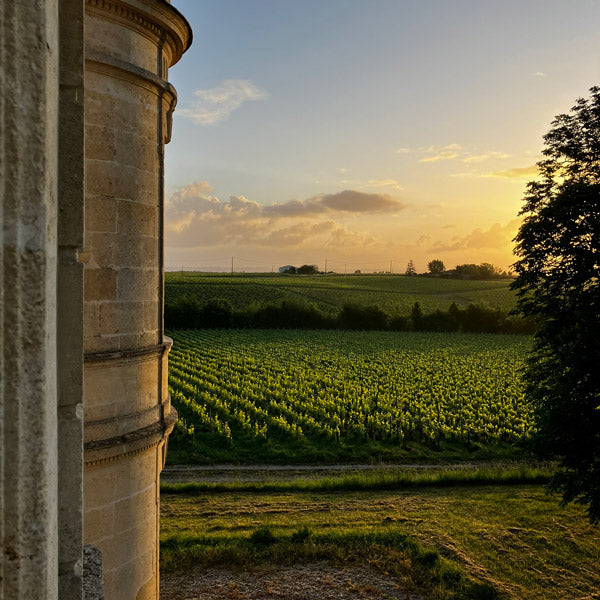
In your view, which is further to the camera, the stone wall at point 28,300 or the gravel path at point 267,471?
the gravel path at point 267,471

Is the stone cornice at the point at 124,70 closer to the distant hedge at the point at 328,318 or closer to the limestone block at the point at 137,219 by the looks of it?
the limestone block at the point at 137,219

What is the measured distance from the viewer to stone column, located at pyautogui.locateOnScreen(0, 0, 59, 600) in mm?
1594

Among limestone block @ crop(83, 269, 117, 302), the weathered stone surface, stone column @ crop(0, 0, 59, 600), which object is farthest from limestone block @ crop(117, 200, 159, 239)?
stone column @ crop(0, 0, 59, 600)

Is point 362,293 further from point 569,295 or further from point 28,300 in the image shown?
point 28,300

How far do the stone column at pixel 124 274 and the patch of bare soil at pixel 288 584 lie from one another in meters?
3.31

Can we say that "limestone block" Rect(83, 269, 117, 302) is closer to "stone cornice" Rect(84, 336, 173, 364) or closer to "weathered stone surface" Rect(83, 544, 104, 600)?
"stone cornice" Rect(84, 336, 173, 364)

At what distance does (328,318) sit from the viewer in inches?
2378

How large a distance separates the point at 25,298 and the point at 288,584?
905 cm

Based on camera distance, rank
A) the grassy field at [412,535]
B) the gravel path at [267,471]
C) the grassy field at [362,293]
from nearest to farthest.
Result: the grassy field at [412,535], the gravel path at [267,471], the grassy field at [362,293]

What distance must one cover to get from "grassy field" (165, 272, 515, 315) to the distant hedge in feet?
36.0

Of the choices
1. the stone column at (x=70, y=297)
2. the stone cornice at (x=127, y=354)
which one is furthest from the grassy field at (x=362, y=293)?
the stone column at (x=70, y=297)

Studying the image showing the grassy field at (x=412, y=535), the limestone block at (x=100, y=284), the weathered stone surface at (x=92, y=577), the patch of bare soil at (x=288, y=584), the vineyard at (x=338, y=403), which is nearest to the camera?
the weathered stone surface at (x=92, y=577)

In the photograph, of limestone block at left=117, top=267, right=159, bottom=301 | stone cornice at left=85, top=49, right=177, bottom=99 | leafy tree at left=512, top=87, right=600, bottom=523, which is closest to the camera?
stone cornice at left=85, top=49, right=177, bottom=99

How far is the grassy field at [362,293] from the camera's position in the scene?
270 ft
